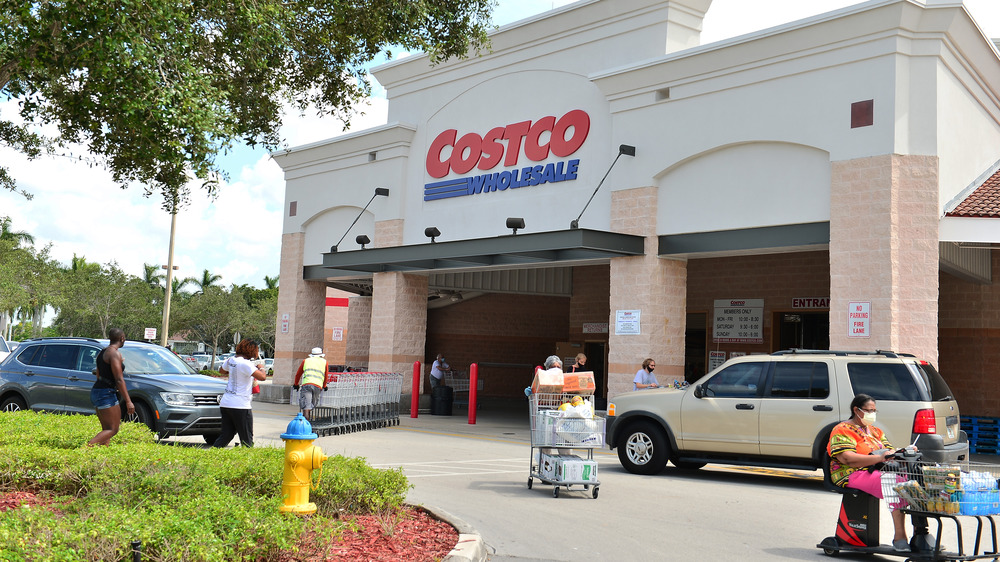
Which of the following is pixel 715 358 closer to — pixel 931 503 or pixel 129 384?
pixel 129 384

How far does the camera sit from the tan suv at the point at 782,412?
11.6 meters

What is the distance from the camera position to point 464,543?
7.44 m

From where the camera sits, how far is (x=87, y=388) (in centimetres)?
1527

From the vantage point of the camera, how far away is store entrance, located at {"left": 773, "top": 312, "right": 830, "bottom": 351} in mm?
23859

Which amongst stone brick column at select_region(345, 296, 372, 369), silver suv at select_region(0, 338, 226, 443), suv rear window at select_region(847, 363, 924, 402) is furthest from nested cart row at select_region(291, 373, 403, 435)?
stone brick column at select_region(345, 296, 372, 369)

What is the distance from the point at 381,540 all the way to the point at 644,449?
22.5 feet

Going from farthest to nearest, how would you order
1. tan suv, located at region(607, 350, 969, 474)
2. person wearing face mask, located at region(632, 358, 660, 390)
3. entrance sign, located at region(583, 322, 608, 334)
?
entrance sign, located at region(583, 322, 608, 334) < person wearing face mask, located at region(632, 358, 660, 390) < tan suv, located at region(607, 350, 969, 474)

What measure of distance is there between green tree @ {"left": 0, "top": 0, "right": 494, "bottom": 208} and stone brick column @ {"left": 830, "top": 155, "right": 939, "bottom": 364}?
291 inches

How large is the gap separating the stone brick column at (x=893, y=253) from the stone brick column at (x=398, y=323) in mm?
12801

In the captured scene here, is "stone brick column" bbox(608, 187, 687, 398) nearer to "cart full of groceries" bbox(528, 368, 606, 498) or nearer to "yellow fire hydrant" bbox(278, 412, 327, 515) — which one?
"cart full of groceries" bbox(528, 368, 606, 498)

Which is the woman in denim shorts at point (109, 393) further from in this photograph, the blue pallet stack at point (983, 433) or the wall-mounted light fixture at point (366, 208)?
the blue pallet stack at point (983, 433)

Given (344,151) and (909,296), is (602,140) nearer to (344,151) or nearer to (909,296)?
(909,296)

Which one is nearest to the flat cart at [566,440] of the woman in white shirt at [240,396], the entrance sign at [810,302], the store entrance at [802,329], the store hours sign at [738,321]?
the woman in white shirt at [240,396]

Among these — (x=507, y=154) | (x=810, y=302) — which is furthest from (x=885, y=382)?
(x=507, y=154)
